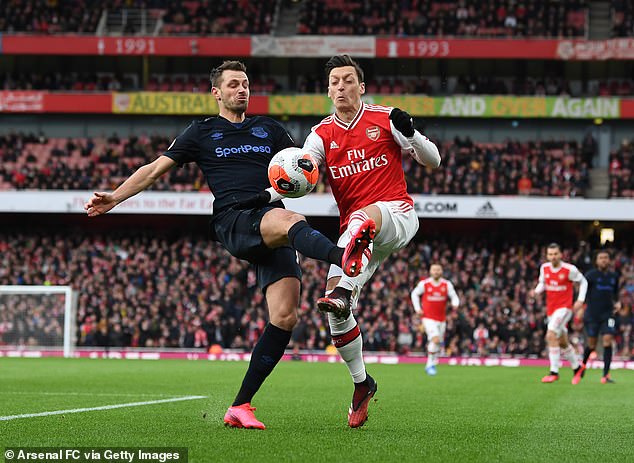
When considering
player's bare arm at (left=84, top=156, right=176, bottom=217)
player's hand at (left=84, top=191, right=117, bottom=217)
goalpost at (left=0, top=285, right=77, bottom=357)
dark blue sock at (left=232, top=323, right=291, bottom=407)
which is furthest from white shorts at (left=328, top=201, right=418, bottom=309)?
goalpost at (left=0, top=285, right=77, bottom=357)

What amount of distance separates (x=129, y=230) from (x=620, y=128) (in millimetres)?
19446

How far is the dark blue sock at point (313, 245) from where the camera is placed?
6.87 metres

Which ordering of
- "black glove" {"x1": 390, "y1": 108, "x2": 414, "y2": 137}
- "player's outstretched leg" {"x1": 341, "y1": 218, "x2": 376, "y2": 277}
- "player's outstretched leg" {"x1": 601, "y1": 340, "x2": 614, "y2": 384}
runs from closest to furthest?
"player's outstretched leg" {"x1": 341, "y1": 218, "x2": 376, "y2": 277} → "black glove" {"x1": 390, "y1": 108, "x2": 414, "y2": 137} → "player's outstretched leg" {"x1": 601, "y1": 340, "x2": 614, "y2": 384}

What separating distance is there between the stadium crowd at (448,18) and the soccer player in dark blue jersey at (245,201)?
108 feet

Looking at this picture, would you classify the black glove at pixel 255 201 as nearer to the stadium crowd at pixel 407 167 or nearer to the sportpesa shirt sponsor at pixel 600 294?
the sportpesa shirt sponsor at pixel 600 294

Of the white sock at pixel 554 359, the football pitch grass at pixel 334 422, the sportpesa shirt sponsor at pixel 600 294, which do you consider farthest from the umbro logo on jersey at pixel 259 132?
the sportpesa shirt sponsor at pixel 600 294

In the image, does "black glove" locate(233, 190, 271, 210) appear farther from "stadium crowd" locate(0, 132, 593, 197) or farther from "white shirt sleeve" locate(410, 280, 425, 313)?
"stadium crowd" locate(0, 132, 593, 197)

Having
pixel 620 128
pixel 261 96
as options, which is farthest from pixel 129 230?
pixel 620 128

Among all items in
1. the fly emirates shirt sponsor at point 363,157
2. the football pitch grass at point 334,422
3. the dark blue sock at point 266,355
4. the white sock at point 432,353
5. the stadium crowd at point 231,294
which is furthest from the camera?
the stadium crowd at point 231,294

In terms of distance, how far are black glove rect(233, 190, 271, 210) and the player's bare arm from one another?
60 centimetres

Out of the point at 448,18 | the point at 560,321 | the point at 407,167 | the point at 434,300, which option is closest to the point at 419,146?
the point at 560,321

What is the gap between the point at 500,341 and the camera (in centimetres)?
3005

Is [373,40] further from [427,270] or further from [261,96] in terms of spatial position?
[427,270]

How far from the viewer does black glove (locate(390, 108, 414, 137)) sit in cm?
762
